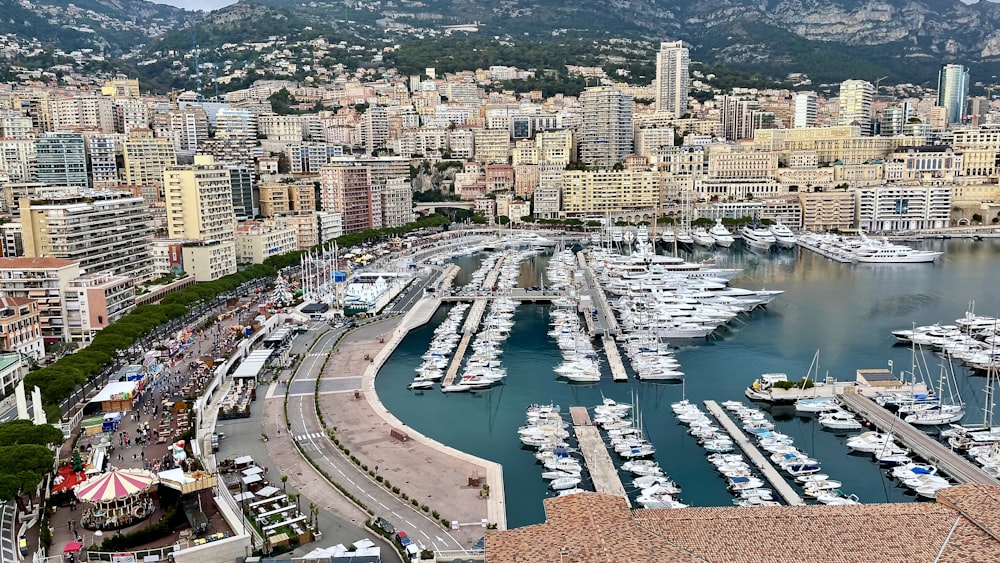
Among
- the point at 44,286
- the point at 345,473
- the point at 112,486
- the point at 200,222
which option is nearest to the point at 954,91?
the point at 200,222

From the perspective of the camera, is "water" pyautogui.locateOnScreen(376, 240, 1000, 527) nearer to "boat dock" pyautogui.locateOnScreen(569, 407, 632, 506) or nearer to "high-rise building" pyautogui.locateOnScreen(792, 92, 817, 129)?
"boat dock" pyautogui.locateOnScreen(569, 407, 632, 506)

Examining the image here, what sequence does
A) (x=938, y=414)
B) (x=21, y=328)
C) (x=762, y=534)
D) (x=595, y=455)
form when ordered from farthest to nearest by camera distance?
(x=21, y=328), (x=938, y=414), (x=595, y=455), (x=762, y=534)

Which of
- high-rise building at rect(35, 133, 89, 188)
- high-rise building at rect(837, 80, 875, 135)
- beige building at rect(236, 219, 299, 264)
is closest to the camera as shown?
beige building at rect(236, 219, 299, 264)

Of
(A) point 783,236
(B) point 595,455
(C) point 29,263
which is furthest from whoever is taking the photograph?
(A) point 783,236

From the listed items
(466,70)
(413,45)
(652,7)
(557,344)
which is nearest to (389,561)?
(557,344)

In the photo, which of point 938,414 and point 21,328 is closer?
point 938,414

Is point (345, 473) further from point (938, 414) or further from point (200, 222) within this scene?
point (200, 222)

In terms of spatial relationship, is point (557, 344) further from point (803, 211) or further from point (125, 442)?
point (803, 211)

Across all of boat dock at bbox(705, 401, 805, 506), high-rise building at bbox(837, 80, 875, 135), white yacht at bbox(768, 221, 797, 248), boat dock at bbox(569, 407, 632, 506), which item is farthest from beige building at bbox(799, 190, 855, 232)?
boat dock at bbox(569, 407, 632, 506)
